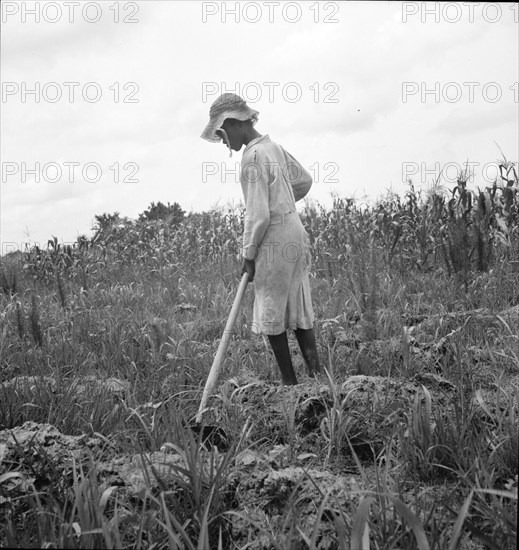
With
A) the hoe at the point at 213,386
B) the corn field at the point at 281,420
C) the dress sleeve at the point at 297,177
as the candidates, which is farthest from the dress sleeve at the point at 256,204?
the corn field at the point at 281,420

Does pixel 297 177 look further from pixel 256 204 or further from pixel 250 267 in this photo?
pixel 250 267

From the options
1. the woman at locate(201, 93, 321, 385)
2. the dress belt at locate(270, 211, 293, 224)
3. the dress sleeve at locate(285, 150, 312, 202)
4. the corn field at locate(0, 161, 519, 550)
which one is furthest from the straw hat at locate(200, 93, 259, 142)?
the corn field at locate(0, 161, 519, 550)

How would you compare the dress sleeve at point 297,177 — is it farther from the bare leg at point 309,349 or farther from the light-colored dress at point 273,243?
the bare leg at point 309,349

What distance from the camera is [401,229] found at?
9195mm

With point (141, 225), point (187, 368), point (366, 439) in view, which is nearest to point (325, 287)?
point (187, 368)

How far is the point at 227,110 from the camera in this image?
4.20 metres

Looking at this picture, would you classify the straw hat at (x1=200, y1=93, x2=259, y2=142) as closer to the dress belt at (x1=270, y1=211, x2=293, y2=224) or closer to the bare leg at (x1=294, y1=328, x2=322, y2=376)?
the dress belt at (x1=270, y1=211, x2=293, y2=224)

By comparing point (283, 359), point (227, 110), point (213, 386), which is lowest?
point (213, 386)

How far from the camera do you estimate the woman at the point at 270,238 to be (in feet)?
13.7

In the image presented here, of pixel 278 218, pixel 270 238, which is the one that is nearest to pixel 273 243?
pixel 270 238

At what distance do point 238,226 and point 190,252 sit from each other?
1.16m

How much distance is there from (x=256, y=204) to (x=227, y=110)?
2.10 ft

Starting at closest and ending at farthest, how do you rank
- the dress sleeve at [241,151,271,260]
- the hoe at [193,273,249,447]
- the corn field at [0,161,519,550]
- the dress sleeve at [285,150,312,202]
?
the corn field at [0,161,519,550] → the hoe at [193,273,249,447] → the dress sleeve at [241,151,271,260] → the dress sleeve at [285,150,312,202]

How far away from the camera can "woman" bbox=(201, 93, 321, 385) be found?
417cm
